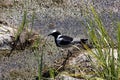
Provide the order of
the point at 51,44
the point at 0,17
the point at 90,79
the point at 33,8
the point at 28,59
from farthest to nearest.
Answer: the point at 33,8
the point at 0,17
the point at 51,44
the point at 28,59
the point at 90,79

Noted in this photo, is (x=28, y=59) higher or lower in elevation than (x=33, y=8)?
lower

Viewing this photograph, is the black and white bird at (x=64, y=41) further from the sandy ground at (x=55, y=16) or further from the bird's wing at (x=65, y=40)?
the sandy ground at (x=55, y=16)

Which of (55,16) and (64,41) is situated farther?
(55,16)

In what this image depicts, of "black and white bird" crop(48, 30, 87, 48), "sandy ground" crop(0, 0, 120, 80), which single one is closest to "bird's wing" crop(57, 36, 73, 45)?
"black and white bird" crop(48, 30, 87, 48)

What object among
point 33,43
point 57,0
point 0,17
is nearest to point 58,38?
point 33,43

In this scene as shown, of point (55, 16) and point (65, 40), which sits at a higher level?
point (55, 16)

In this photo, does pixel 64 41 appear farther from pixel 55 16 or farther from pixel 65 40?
pixel 55 16

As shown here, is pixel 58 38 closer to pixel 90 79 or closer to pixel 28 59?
pixel 28 59

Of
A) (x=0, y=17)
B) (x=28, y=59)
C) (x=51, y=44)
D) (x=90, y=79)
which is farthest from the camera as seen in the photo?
(x=0, y=17)

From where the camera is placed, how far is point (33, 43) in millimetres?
7352

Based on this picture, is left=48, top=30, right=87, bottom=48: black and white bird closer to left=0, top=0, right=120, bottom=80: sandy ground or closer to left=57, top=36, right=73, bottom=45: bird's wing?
left=57, top=36, right=73, bottom=45: bird's wing

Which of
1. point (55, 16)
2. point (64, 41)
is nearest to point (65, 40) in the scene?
point (64, 41)

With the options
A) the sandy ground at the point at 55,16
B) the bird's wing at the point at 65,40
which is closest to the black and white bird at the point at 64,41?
the bird's wing at the point at 65,40

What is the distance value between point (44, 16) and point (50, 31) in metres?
1.00
